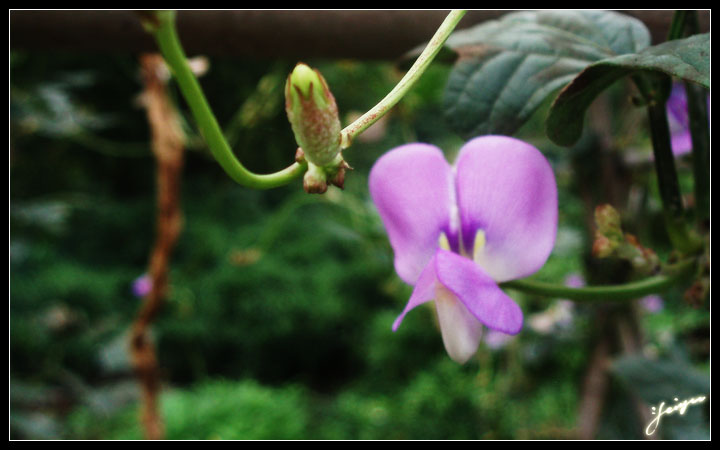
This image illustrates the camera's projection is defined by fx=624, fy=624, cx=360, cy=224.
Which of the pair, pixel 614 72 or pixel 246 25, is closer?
pixel 614 72

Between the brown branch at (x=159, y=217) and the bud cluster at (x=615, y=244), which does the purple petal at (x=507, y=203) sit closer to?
the bud cluster at (x=615, y=244)

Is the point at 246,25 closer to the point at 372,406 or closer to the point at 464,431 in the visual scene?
the point at 464,431

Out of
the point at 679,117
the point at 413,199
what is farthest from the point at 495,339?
the point at 413,199

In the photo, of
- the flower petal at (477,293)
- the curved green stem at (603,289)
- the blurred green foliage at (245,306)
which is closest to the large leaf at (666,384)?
the curved green stem at (603,289)

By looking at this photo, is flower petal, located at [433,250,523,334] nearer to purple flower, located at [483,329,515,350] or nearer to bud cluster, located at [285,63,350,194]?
bud cluster, located at [285,63,350,194]

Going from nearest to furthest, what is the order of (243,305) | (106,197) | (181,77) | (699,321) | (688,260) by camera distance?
1. (181,77)
2. (688,260)
3. (699,321)
4. (243,305)
5. (106,197)

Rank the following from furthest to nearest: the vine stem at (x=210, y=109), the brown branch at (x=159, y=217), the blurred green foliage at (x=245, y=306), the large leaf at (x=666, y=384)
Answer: the blurred green foliage at (x=245, y=306)
the brown branch at (x=159, y=217)
the large leaf at (x=666, y=384)
the vine stem at (x=210, y=109)

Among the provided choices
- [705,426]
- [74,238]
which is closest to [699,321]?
[705,426]

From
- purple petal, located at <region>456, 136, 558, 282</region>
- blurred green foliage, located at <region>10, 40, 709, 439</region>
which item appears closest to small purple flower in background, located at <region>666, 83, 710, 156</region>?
purple petal, located at <region>456, 136, 558, 282</region>
